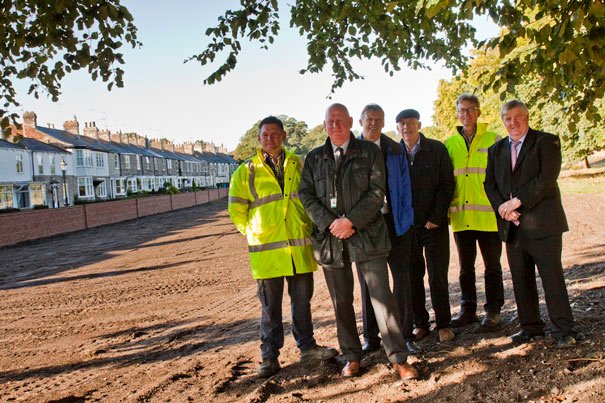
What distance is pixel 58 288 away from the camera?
38.9 ft

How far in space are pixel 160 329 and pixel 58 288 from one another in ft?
18.4

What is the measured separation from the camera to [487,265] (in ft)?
17.3

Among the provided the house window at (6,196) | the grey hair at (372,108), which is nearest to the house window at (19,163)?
the house window at (6,196)

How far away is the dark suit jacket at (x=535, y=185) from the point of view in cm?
427

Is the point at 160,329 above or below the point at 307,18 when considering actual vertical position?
below

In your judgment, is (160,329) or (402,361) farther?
(160,329)

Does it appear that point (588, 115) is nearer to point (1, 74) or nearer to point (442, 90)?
point (1, 74)

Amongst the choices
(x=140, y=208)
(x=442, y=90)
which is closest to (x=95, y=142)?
(x=140, y=208)

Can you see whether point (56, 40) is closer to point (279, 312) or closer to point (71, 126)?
point (279, 312)

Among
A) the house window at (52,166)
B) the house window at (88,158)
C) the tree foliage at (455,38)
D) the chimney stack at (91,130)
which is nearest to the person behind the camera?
the tree foliage at (455,38)

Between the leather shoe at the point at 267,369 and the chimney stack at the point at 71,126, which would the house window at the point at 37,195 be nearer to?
the chimney stack at the point at 71,126

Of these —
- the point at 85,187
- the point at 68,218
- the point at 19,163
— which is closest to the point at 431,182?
the point at 68,218

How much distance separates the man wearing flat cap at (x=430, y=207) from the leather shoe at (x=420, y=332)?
0.10 ft

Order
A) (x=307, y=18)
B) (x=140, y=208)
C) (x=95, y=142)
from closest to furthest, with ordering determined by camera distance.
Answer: (x=307, y=18) < (x=140, y=208) < (x=95, y=142)
